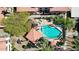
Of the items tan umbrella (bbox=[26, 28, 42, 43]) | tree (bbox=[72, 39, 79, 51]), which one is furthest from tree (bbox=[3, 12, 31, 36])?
tree (bbox=[72, 39, 79, 51])

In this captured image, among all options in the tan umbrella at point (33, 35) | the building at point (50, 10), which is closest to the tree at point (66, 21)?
the building at point (50, 10)

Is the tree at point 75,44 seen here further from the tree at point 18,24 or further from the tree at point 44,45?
the tree at point 18,24

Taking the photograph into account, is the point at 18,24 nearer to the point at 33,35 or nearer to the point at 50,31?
the point at 33,35
